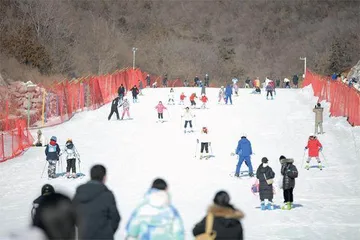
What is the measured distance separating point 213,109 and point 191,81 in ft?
234

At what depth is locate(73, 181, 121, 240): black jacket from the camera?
22.3ft

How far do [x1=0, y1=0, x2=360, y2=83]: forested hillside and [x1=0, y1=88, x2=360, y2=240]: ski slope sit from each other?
2496cm

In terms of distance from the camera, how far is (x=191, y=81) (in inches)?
4439

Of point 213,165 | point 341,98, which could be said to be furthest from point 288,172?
point 341,98

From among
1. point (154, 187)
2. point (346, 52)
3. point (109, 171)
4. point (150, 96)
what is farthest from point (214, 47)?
point (154, 187)

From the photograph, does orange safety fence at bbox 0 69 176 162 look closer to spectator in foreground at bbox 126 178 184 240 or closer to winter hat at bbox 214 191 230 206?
spectator in foreground at bbox 126 178 184 240

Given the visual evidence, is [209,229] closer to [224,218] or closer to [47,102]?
[224,218]

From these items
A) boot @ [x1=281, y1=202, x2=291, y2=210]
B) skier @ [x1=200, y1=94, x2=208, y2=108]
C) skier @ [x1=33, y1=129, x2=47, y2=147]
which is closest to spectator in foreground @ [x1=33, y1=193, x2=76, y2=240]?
boot @ [x1=281, y1=202, x2=291, y2=210]

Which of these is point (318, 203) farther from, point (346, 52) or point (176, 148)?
point (346, 52)

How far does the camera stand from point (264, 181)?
16406mm

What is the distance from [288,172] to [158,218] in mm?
9995

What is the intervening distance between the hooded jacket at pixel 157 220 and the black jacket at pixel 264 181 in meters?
9.81

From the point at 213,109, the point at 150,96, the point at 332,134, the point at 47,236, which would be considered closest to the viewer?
the point at 47,236

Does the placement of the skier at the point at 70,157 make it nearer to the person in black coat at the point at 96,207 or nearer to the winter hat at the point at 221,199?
the person in black coat at the point at 96,207
